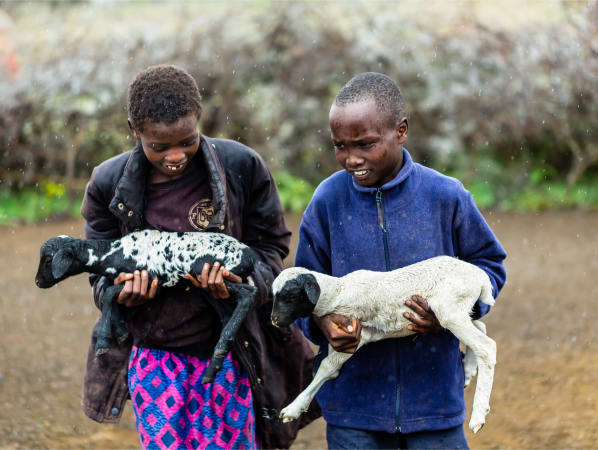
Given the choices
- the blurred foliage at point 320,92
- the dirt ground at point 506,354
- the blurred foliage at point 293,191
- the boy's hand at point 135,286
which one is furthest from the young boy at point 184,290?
the blurred foliage at point 320,92

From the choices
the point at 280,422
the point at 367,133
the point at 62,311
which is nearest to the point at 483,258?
the point at 367,133

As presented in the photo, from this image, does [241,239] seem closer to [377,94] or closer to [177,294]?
[177,294]

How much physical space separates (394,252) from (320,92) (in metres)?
12.2

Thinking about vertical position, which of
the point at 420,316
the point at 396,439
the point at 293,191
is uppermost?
the point at 420,316

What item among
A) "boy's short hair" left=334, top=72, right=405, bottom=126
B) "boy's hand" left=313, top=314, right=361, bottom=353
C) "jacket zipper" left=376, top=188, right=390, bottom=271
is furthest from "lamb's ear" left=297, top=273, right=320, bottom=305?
"boy's short hair" left=334, top=72, right=405, bottom=126

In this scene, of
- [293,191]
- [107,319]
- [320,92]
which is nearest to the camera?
[107,319]

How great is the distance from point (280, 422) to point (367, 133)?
1.68m

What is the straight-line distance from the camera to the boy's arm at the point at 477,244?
3301 millimetres

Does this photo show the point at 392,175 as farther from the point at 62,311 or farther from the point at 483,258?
the point at 62,311

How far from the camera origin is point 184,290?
11.5 ft

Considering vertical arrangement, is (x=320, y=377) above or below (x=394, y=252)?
below

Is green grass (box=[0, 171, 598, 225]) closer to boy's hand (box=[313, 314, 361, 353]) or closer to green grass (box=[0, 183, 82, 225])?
green grass (box=[0, 183, 82, 225])

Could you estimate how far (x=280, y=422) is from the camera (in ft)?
12.7

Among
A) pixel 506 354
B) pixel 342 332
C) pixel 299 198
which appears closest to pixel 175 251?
pixel 342 332
